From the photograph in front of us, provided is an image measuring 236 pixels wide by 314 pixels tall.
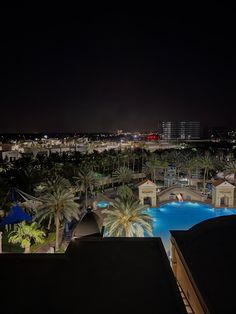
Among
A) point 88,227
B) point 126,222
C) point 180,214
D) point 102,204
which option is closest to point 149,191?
point 180,214

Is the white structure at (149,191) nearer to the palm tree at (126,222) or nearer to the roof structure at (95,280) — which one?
the palm tree at (126,222)

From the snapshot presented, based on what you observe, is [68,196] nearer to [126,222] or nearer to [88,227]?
[126,222]

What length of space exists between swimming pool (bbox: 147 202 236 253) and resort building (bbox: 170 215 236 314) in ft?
54.1

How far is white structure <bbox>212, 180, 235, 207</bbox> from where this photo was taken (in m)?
35.9

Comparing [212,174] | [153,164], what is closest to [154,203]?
[153,164]

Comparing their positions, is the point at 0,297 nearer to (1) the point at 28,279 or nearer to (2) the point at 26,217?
(1) the point at 28,279

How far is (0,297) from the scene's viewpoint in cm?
861

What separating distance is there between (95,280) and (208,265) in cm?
423

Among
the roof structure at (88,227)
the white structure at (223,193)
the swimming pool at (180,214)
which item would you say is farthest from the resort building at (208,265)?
the white structure at (223,193)

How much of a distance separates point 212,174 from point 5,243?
143 feet

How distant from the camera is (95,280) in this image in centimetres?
951

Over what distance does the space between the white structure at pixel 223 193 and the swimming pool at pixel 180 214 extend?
106 centimetres

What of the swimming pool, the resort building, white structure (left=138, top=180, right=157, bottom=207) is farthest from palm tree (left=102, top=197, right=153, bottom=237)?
white structure (left=138, top=180, right=157, bottom=207)

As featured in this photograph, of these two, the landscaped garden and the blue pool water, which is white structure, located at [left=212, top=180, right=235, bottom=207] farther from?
the blue pool water
